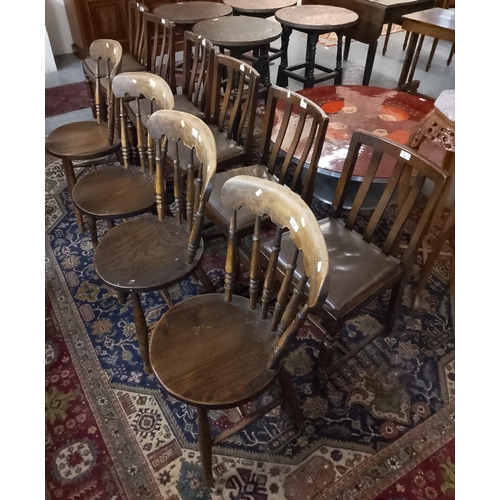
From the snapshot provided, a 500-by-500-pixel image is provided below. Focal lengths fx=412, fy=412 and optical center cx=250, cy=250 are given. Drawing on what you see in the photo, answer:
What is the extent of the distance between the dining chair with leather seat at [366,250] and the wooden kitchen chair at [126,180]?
0.63 meters

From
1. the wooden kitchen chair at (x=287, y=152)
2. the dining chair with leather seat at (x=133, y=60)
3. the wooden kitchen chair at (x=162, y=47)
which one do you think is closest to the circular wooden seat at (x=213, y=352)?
the wooden kitchen chair at (x=287, y=152)

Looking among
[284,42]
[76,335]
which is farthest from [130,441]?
[284,42]

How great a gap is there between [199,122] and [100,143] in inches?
37.6

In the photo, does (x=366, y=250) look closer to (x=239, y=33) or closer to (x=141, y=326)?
(x=141, y=326)

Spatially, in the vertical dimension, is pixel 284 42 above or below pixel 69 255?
above

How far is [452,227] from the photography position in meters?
1.80

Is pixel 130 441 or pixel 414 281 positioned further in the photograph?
pixel 414 281

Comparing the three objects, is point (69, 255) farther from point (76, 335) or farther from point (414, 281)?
point (414, 281)

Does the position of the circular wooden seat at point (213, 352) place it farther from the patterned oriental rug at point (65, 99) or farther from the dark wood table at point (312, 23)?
the patterned oriental rug at point (65, 99)

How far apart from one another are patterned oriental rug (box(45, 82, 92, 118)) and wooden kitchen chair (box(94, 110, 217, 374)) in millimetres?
2415

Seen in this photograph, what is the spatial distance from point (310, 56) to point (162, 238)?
2.60 metres

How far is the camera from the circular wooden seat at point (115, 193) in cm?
174

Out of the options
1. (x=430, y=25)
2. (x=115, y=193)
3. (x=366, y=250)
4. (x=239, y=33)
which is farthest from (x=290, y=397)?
(x=430, y=25)

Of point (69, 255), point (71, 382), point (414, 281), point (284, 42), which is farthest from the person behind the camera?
point (284, 42)
